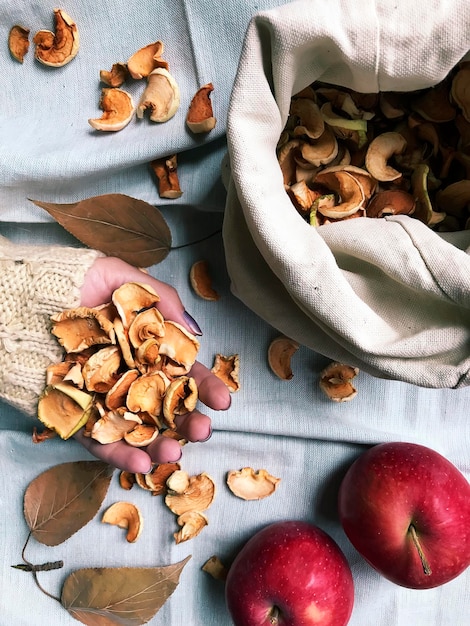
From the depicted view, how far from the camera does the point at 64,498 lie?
544 mm

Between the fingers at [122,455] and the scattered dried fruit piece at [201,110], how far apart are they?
0.87 ft

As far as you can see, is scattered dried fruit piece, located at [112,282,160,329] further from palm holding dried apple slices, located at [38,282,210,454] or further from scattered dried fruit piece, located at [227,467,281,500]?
scattered dried fruit piece, located at [227,467,281,500]

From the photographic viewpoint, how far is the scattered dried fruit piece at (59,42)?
506 millimetres

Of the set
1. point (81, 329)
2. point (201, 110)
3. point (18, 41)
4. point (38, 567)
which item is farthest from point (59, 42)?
point (38, 567)

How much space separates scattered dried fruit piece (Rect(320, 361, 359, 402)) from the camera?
0.52 m

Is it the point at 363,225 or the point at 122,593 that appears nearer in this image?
the point at 363,225

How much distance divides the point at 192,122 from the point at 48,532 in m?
0.40

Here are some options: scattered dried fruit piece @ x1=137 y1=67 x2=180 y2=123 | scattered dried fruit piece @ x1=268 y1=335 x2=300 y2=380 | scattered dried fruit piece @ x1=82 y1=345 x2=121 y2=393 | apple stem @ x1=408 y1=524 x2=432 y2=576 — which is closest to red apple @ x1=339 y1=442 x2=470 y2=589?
apple stem @ x1=408 y1=524 x2=432 y2=576

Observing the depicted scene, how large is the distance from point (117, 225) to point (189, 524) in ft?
0.91

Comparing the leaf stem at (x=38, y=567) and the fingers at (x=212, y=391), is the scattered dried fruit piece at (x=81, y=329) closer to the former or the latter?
the fingers at (x=212, y=391)

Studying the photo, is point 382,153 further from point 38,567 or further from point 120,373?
point 38,567

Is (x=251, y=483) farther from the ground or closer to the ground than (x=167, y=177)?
closer to the ground

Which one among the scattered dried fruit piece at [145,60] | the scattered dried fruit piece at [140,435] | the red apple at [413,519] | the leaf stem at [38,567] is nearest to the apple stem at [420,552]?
the red apple at [413,519]

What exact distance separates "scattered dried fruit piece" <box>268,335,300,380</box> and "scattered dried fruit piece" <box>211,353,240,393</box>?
0.03 m
